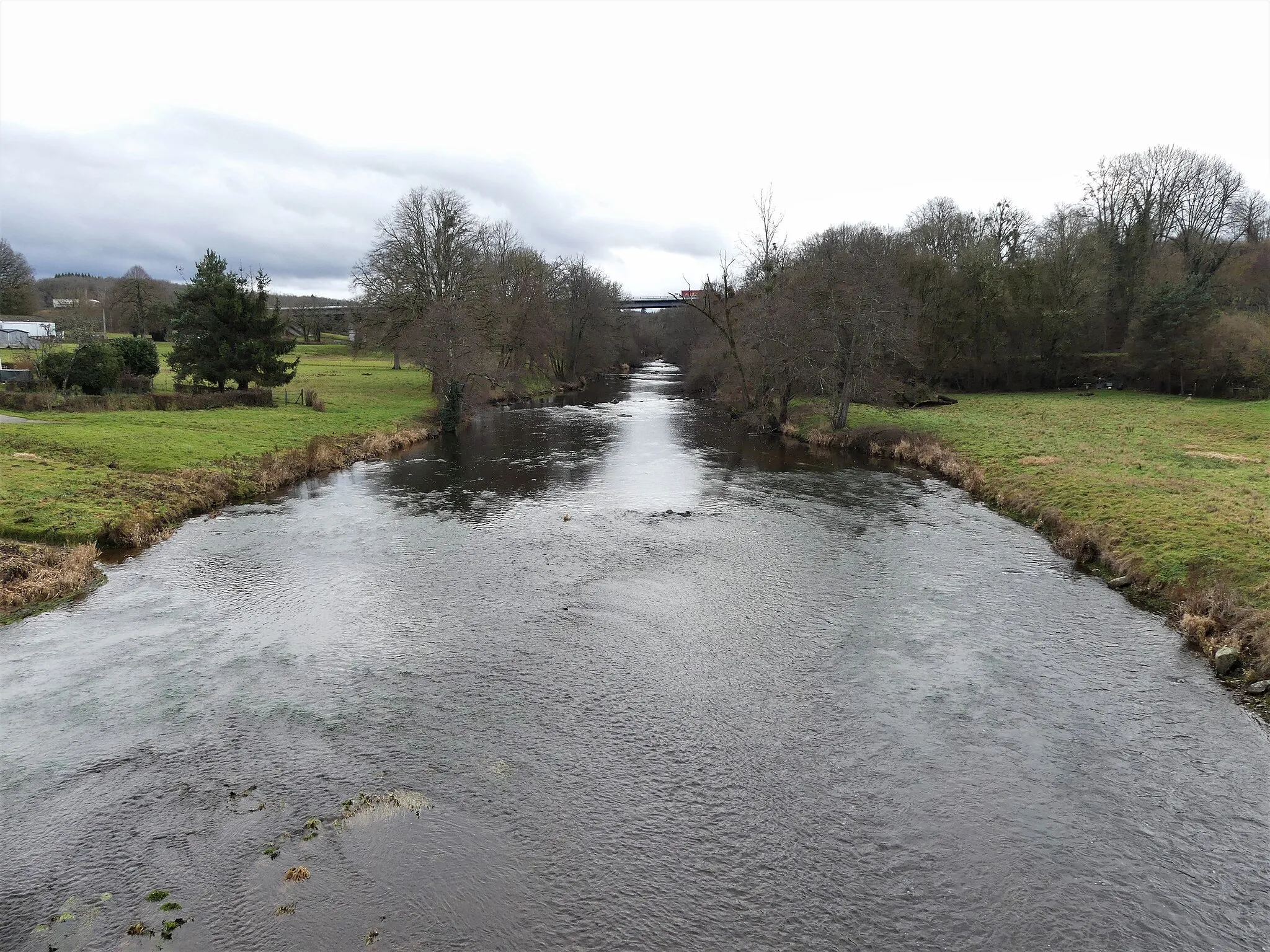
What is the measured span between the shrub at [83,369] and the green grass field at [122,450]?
368 cm

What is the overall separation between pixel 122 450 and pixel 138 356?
18295 millimetres

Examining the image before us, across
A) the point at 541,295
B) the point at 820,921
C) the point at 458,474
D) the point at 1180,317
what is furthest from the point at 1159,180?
the point at 820,921

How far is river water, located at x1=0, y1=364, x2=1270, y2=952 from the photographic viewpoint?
7531 mm

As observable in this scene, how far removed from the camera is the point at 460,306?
1881 inches

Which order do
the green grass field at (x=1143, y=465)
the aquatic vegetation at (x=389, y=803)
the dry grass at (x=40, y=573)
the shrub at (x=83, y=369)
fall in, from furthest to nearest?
the shrub at (x=83, y=369) < the green grass field at (x=1143, y=465) < the dry grass at (x=40, y=573) < the aquatic vegetation at (x=389, y=803)

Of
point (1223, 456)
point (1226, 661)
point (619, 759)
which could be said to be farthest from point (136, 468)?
point (1223, 456)

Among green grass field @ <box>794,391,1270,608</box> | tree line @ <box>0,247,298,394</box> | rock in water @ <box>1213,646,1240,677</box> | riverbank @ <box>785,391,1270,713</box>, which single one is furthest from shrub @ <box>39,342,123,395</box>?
rock in water @ <box>1213,646,1240,677</box>

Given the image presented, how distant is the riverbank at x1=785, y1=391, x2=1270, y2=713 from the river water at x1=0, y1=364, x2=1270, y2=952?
3.57 ft

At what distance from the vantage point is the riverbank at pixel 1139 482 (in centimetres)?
1440

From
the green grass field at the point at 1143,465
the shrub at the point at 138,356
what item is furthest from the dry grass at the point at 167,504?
the green grass field at the point at 1143,465

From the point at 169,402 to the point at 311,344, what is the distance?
68.5 metres

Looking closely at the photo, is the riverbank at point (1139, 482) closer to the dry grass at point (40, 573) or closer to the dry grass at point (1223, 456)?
the dry grass at point (1223, 456)

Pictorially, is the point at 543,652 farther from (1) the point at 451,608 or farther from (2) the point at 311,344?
(2) the point at 311,344

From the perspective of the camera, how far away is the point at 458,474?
29562 millimetres
